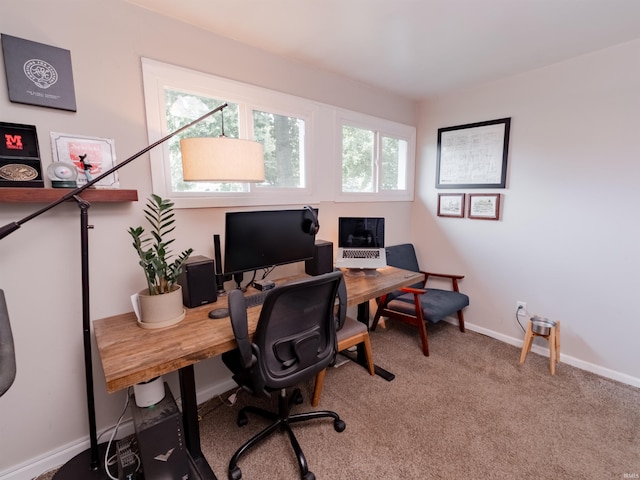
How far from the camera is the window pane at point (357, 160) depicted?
2752mm

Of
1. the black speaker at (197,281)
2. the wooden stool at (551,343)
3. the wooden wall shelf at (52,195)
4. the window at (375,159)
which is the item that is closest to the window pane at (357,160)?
the window at (375,159)

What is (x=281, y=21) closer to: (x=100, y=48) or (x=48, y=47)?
(x=100, y=48)

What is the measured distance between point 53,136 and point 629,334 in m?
3.86

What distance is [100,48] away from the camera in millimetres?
1489

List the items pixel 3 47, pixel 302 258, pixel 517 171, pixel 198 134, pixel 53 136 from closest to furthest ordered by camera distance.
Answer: pixel 3 47 → pixel 53 136 → pixel 198 134 → pixel 302 258 → pixel 517 171

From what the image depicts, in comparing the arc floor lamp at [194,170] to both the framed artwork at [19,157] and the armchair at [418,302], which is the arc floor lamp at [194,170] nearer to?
the framed artwork at [19,157]

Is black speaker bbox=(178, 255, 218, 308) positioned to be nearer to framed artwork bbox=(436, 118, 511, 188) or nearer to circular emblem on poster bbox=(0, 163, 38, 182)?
circular emblem on poster bbox=(0, 163, 38, 182)

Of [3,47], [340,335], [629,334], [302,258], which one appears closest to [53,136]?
[3,47]

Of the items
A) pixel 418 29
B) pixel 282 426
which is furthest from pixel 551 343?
pixel 418 29

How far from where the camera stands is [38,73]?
1.35 m

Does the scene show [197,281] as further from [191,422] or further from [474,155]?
[474,155]

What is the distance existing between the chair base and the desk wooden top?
0.55 meters

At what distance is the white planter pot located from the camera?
4.58 ft

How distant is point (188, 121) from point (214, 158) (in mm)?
580
